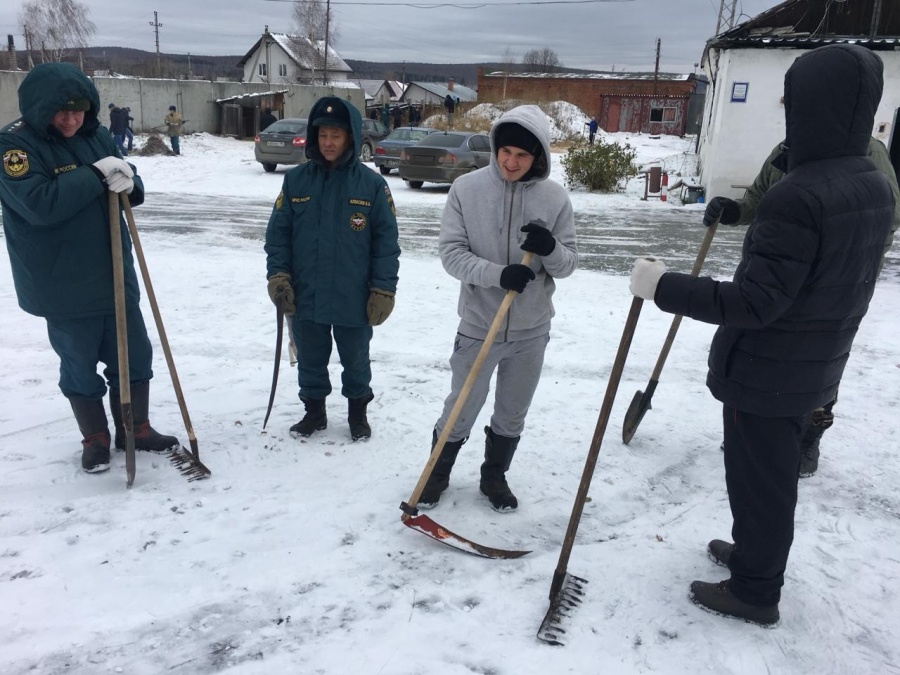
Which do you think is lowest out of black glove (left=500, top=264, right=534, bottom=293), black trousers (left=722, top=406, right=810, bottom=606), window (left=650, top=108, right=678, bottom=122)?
black trousers (left=722, top=406, right=810, bottom=606)

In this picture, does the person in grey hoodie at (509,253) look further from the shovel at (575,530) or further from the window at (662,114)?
the window at (662,114)

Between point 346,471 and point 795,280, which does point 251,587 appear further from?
point 795,280

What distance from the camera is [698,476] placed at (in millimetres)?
3418

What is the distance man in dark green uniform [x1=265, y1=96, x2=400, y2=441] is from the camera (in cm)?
330

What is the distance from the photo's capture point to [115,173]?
116 inches

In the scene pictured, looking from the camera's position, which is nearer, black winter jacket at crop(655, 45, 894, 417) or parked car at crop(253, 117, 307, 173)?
black winter jacket at crop(655, 45, 894, 417)

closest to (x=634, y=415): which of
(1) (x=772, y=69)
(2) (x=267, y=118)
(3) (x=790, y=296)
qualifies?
(3) (x=790, y=296)

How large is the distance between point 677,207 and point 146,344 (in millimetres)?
12197

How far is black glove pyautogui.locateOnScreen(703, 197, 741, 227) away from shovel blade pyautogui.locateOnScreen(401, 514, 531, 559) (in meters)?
1.90

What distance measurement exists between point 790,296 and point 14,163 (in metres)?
3.03

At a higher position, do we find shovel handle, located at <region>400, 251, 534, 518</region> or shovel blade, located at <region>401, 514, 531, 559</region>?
shovel handle, located at <region>400, 251, 534, 518</region>

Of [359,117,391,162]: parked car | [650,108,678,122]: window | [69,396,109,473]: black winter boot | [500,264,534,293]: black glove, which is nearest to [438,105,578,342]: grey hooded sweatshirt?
[500,264,534,293]: black glove

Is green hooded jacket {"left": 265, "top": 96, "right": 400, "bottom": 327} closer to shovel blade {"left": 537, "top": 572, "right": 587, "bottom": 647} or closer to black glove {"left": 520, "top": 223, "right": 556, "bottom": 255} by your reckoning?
black glove {"left": 520, "top": 223, "right": 556, "bottom": 255}

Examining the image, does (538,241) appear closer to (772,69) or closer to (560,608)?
(560,608)
